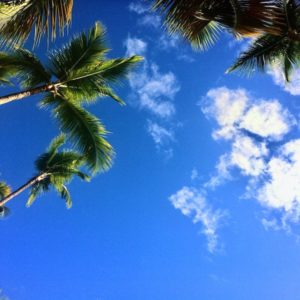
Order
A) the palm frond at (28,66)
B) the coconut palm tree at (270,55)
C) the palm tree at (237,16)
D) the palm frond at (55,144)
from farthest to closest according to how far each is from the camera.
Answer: the palm frond at (55,144), the palm frond at (28,66), the coconut palm tree at (270,55), the palm tree at (237,16)

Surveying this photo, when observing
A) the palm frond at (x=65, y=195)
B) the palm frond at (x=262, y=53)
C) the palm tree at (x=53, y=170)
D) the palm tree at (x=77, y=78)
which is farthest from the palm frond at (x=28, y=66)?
the palm frond at (x=65, y=195)

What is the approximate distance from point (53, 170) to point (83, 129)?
8.01m

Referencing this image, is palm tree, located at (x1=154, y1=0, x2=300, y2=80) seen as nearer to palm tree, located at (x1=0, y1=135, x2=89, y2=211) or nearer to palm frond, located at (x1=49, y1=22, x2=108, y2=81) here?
palm frond, located at (x1=49, y1=22, x2=108, y2=81)

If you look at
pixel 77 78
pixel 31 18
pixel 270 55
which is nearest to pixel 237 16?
pixel 31 18

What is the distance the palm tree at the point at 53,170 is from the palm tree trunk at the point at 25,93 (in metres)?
7.36

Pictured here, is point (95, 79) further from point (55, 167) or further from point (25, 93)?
point (55, 167)

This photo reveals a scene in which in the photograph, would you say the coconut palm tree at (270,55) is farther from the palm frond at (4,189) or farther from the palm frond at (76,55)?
the palm frond at (4,189)

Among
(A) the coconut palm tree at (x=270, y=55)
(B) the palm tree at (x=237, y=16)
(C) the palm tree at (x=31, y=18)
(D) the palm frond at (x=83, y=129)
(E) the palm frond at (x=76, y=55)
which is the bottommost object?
(C) the palm tree at (x=31, y=18)

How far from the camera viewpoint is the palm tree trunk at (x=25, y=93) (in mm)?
8766

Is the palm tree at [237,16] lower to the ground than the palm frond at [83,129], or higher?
lower

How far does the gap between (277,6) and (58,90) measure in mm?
6680

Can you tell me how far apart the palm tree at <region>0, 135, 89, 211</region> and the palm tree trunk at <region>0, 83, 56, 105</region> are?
736 centimetres

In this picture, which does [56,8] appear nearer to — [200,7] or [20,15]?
[20,15]

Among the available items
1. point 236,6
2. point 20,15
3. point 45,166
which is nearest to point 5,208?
point 45,166
